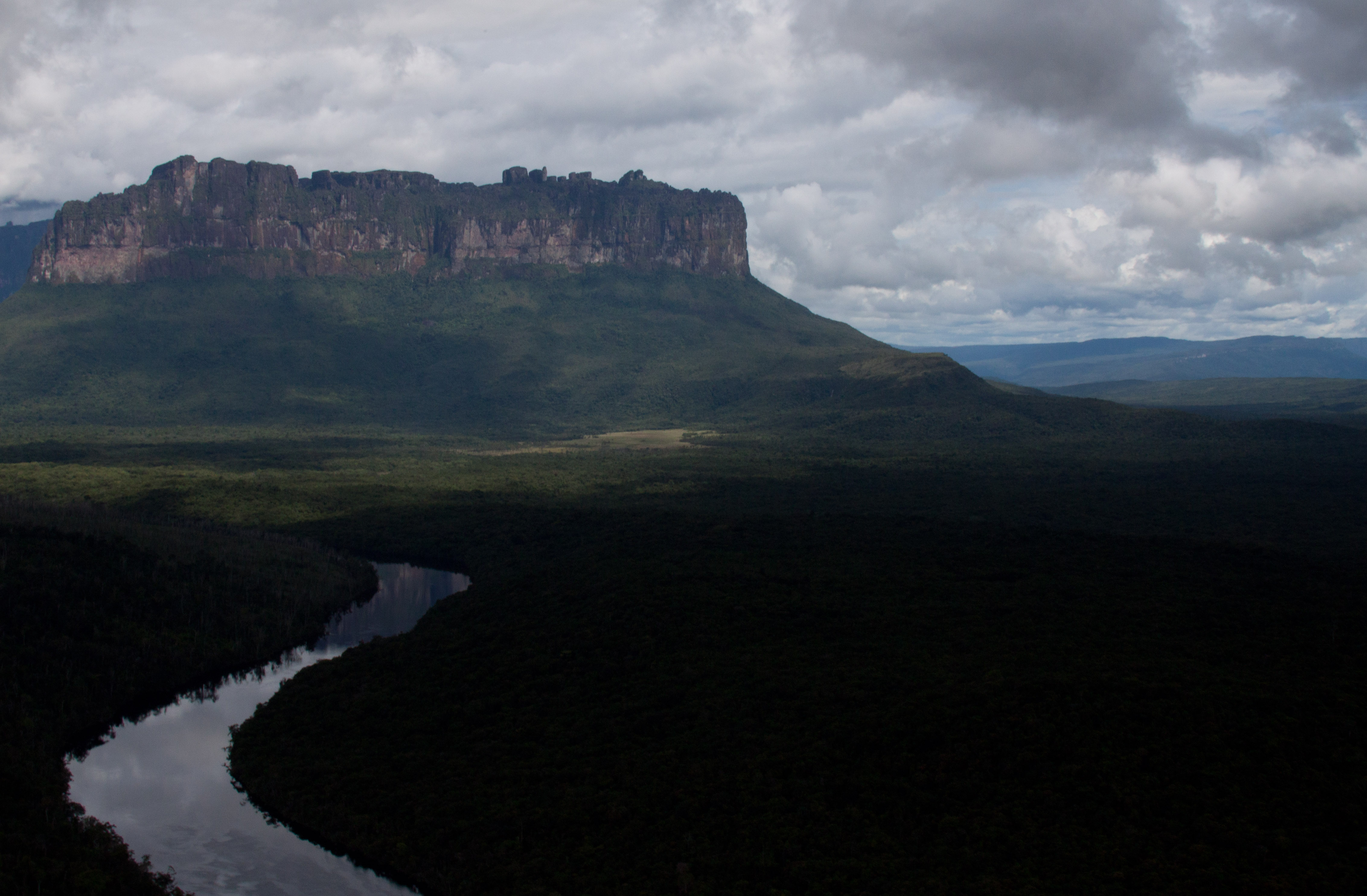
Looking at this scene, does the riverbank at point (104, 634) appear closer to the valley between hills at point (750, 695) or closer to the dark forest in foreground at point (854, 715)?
the valley between hills at point (750, 695)

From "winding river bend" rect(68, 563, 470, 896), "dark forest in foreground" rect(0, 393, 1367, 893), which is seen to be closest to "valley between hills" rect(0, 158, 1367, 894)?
"dark forest in foreground" rect(0, 393, 1367, 893)

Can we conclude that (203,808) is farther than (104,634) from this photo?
No

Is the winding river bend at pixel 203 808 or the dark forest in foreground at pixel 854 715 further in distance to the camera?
the winding river bend at pixel 203 808

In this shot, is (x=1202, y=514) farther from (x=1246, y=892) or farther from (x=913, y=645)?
(x=1246, y=892)

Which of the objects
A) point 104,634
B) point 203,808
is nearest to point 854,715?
point 203,808

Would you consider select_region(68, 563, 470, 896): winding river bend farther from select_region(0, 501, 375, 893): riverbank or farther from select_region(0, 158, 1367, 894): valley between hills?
select_region(0, 501, 375, 893): riverbank

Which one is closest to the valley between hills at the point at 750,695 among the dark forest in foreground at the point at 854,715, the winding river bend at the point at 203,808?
the dark forest in foreground at the point at 854,715

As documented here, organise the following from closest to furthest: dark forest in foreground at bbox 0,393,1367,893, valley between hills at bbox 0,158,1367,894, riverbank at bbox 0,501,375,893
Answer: dark forest in foreground at bbox 0,393,1367,893 < valley between hills at bbox 0,158,1367,894 < riverbank at bbox 0,501,375,893

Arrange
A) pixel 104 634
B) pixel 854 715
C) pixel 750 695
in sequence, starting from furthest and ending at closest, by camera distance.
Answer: pixel 104 634, pixel 750 695, pixel 854 715

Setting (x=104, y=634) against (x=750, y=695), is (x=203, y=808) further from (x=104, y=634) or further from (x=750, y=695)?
(x=750, y=695)

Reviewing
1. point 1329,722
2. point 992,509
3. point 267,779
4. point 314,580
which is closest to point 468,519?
point 314,580
